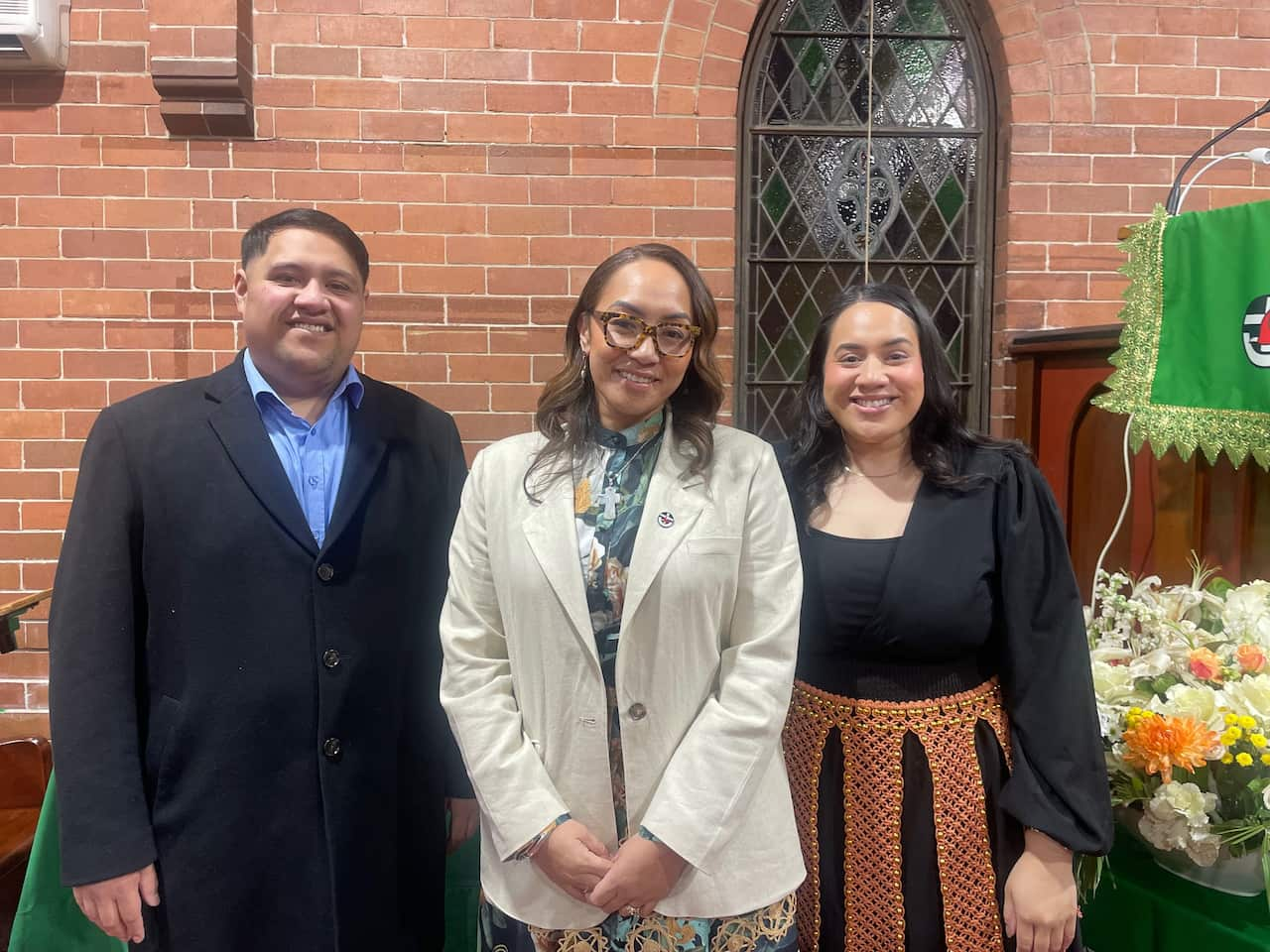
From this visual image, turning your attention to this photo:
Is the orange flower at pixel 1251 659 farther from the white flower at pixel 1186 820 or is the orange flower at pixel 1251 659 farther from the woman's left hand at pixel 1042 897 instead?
the woman's left hand at pixel 1042 897

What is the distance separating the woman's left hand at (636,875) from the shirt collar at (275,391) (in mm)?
1007

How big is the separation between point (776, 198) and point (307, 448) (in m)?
2.22

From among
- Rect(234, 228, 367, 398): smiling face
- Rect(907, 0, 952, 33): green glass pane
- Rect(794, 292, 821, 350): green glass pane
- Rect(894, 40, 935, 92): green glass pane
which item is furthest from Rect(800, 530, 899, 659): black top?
Rect(907, 0, 952, 33): green glass pane

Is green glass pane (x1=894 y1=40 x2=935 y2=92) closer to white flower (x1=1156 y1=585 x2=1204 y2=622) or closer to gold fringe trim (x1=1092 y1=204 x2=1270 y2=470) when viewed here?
gold fringe trim (x1=1092 y1=204 x2=1270 y2=470)

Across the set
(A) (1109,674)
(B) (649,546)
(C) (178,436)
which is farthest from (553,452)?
(A) (1109,674)

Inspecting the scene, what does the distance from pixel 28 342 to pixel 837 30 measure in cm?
315

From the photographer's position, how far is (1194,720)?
167 cm

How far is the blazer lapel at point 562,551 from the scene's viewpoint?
1.36 m

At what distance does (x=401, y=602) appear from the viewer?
5.43 ft

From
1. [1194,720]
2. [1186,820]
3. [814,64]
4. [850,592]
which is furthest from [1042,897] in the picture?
[814,64]

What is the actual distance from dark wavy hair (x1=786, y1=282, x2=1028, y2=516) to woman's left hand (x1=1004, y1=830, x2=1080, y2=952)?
0.67m

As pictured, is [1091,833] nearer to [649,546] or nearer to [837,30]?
[649,546]

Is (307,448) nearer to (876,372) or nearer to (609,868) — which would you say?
(609,868)

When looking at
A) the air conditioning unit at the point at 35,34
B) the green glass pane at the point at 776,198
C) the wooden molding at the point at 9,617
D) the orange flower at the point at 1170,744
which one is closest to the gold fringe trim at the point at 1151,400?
the orange flower at the point at 1170,744
